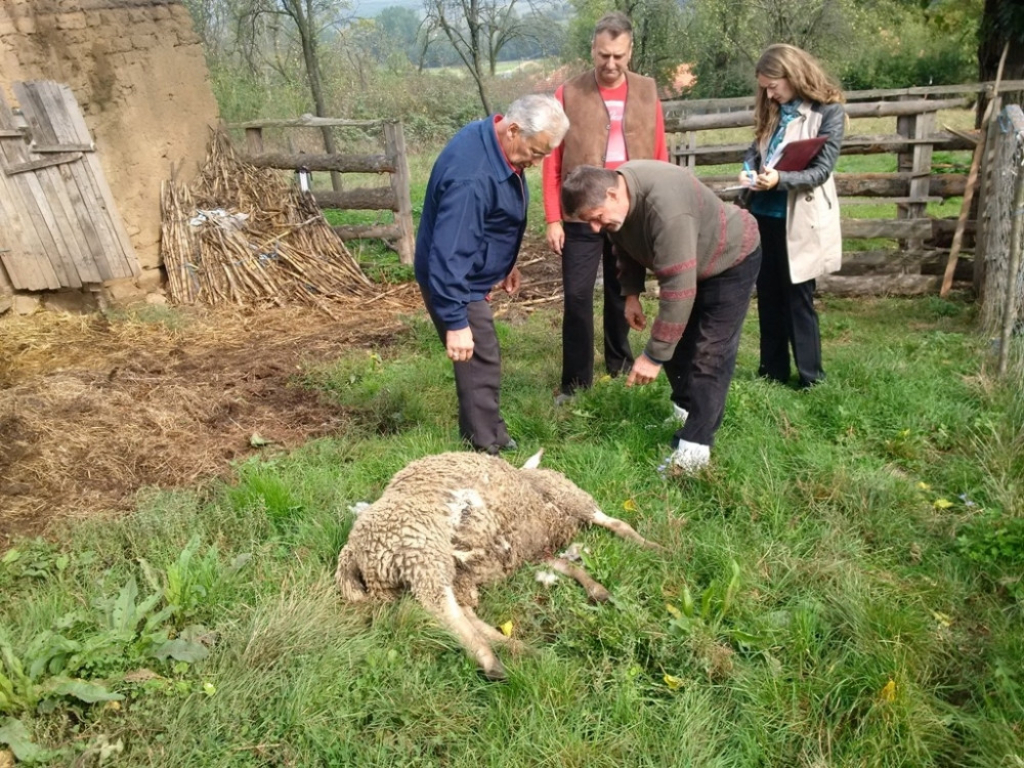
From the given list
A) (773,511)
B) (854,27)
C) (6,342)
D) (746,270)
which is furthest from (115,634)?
(854,27)

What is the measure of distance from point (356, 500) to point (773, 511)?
224 cm

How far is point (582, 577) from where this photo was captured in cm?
335

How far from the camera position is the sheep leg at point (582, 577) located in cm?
322

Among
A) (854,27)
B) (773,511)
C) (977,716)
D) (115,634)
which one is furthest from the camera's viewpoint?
(854,27)

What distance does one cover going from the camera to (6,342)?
6.94 m

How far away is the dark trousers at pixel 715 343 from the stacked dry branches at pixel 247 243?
546 cm

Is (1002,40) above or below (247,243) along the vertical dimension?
above

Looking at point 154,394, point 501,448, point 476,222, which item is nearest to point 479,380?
point 501,448

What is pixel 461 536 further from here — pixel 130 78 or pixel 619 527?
pixel 130 78

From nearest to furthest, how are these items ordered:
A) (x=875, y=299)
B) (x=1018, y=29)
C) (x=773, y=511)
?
(x=773, y=511)
(x=875, y=299)
(x=1018, y=29)

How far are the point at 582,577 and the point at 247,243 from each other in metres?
7.25

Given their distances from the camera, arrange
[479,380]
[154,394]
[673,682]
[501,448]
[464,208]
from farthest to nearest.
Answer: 1. [154,394]
2. [501,448]
3. [479,380]
4. [464,208]
5. [673,682]

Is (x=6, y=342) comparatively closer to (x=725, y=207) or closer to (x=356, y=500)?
(x=356, y=500)

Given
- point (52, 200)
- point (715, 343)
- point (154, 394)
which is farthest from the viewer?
point (52, 200)
